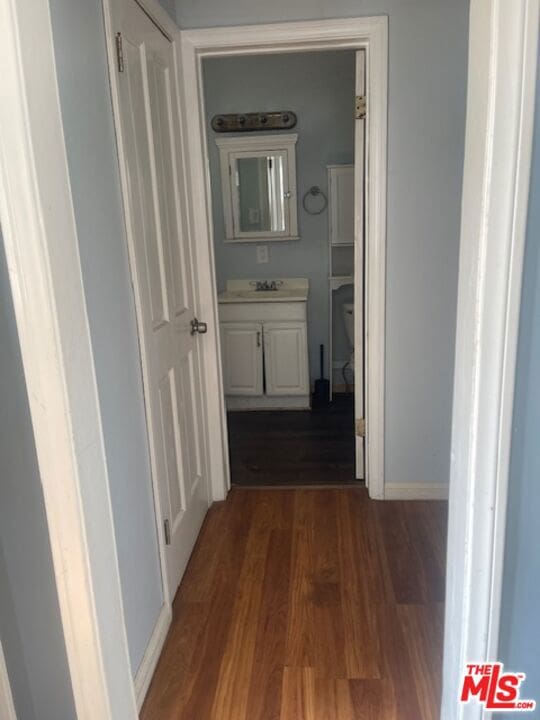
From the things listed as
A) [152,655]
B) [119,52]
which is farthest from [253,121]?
[152,655]

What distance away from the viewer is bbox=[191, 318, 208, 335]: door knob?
2.21 metres

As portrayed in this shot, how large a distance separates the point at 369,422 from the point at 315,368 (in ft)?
5.67

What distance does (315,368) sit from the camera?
4.14m

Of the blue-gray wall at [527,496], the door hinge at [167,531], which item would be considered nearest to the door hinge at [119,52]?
the blue-gray wall at [527,496]

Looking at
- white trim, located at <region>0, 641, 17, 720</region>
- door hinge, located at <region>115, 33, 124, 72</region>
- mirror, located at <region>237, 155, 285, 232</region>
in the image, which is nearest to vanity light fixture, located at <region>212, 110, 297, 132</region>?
mirror, located at <region>237, 155, 285, 232</region>

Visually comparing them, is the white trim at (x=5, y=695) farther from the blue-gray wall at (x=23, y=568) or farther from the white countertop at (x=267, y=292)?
the white countertop at (x=267, y=292)

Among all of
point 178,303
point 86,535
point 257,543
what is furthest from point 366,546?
point 86,535

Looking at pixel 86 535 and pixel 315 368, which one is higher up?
pixel 86 535

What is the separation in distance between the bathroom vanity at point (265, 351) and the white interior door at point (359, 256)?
1142 mm

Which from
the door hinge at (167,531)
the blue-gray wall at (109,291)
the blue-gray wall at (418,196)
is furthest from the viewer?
the blue-gray wall at (418,196)

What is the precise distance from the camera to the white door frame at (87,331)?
84 cm

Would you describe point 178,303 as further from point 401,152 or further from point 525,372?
point 525,372

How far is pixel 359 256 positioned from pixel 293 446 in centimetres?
129

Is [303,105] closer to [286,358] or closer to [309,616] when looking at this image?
[286,358]
